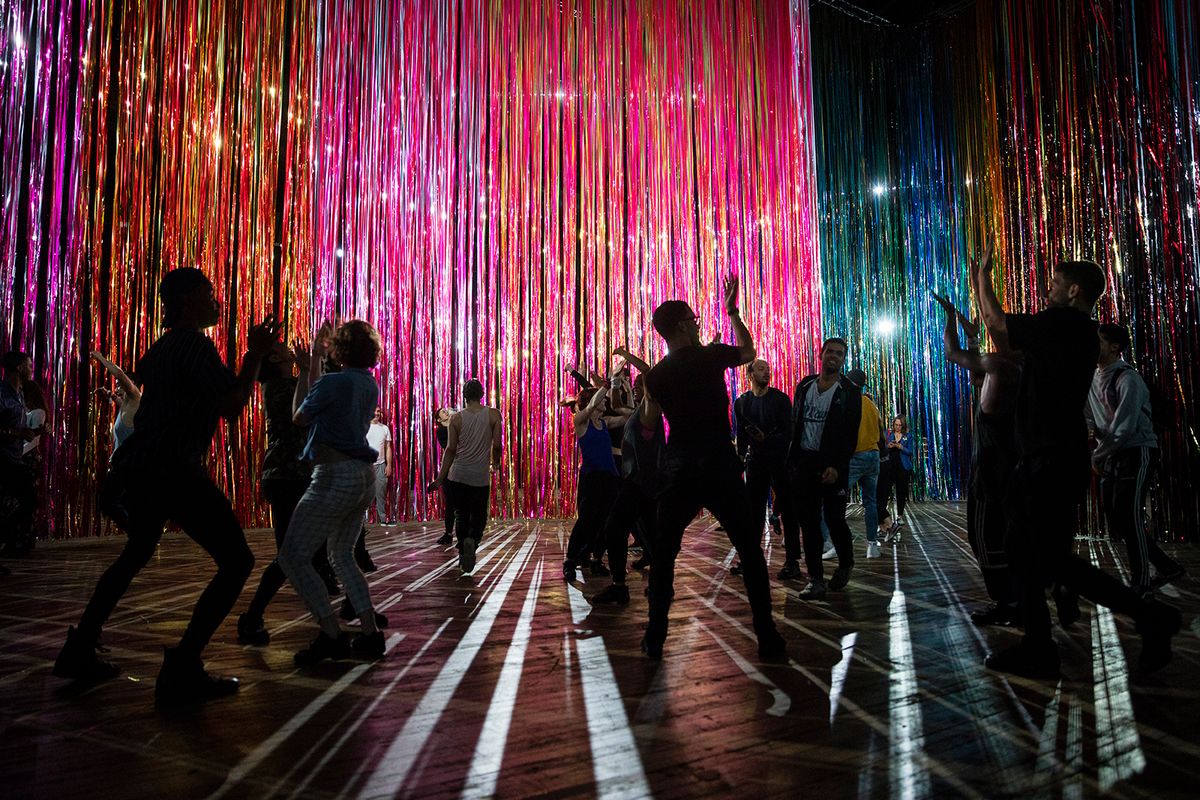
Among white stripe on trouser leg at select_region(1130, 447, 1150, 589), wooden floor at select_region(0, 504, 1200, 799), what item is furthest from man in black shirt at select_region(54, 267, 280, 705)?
white stripe on trouser leg at select_region(1130, 447, 1150, 589)

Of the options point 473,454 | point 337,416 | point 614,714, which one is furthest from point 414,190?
point 614,714

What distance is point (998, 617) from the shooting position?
3605 millimetres

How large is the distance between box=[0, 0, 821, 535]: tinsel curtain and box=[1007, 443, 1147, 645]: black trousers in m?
7.53

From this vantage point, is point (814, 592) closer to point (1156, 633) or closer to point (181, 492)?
point (1156, 633)

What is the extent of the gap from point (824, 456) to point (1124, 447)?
1447 millimetres

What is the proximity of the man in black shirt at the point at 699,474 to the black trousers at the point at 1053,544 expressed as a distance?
0.86 m

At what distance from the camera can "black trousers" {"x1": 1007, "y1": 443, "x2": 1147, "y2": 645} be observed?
269 centimetres

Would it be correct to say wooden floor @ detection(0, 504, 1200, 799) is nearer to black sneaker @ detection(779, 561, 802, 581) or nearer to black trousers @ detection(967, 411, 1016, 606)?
black trousers @ detection(967, 411, 1016, 606)

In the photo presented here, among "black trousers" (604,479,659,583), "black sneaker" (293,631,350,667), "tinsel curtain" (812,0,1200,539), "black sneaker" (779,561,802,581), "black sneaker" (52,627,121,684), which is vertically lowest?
"black sneaker" (779,561,802,581)

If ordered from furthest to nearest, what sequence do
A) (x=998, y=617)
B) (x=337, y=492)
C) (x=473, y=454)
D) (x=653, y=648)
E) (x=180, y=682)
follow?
1. (x=473, y=454)
2. (x=998, y=617)
3. (x=653, y=648)
4. (x=337, y=492)
5. (x=180, y=682)

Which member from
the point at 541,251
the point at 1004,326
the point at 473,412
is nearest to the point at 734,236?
the point at 541,251

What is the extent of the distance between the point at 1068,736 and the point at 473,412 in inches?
166

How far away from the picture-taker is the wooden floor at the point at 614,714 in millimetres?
1782

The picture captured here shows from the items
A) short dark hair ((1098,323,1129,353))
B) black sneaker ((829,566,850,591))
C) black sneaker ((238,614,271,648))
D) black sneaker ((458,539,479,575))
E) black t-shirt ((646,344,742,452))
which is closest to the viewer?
black t-shirt ((646,344,742,452))
